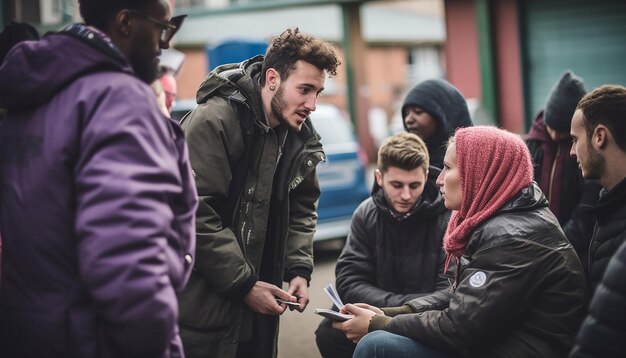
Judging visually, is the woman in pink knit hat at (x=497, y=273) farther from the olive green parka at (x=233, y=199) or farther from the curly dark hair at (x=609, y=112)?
the olive green parka at (x=233, y=199)

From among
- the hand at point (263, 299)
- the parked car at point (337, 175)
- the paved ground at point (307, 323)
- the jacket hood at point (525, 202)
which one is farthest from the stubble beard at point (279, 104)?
the parked car at point (337, 175)

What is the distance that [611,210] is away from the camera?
10.6 feet

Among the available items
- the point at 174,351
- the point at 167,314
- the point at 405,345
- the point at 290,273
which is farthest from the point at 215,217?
the point at 167,314

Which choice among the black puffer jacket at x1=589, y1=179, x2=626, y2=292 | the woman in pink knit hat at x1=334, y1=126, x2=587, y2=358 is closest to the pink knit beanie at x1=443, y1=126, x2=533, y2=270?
the woman in pink knit hat at x1=334, y1=126, x2=587, y2=358

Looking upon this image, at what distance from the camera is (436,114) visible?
4.70 m

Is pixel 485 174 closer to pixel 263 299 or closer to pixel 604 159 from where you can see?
pixel 604 159

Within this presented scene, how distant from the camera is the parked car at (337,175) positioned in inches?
352

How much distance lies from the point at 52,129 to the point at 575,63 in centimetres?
1301

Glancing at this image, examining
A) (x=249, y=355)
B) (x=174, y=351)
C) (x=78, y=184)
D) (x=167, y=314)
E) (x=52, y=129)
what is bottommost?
(x=249, y=355)

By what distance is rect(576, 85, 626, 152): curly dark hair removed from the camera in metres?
3.34

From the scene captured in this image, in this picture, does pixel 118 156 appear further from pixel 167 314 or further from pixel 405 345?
pixel 405 345

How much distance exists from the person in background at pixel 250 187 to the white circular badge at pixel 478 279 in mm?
921

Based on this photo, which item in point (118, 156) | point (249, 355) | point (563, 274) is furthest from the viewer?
point (249, 355)

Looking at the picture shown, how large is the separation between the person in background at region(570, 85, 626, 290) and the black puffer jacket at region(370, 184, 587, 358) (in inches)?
13.1
